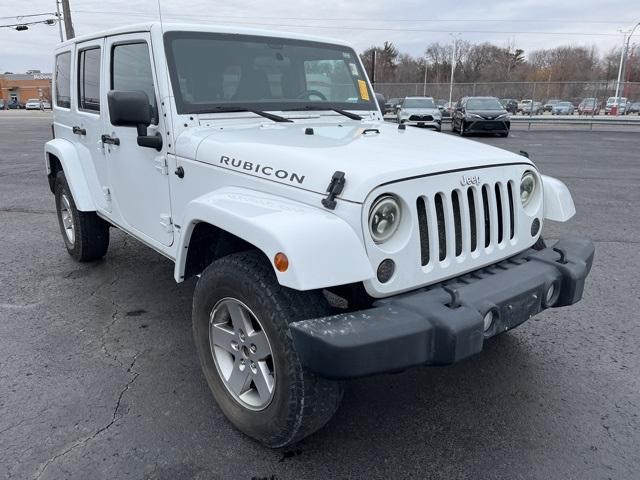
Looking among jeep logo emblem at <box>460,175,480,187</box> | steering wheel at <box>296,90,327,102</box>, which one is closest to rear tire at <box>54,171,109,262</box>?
steering wheel at <box>296,90,327,102</box>

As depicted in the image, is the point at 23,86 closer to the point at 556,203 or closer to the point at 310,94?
the point at 310,94

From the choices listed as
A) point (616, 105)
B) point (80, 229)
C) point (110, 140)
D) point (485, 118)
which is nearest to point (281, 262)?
point (110, 140)

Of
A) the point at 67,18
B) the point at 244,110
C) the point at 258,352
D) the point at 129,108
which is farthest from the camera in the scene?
the point at 67,18

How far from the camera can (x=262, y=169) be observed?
8.73ft

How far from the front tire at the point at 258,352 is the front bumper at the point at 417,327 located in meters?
0.17

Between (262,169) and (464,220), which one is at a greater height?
(262,169)

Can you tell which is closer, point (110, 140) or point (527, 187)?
point (527, 187)

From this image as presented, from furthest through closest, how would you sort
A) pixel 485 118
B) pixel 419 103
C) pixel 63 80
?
pixel 419 103 → pixel 485 118 → pixel 63 80

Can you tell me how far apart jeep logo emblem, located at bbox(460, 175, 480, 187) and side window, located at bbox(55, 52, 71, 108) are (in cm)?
384

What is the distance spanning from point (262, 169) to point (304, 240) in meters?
0.67

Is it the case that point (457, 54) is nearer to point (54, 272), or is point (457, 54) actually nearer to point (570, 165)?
point (570, 165)

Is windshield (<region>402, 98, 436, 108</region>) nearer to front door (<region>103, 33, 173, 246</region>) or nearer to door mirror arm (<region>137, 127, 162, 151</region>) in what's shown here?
front door (<region>103, 33, 173, 246</region>)

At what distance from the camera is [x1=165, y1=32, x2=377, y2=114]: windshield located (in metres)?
3.35

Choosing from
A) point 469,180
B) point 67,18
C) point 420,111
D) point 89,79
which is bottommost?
point 420,111
